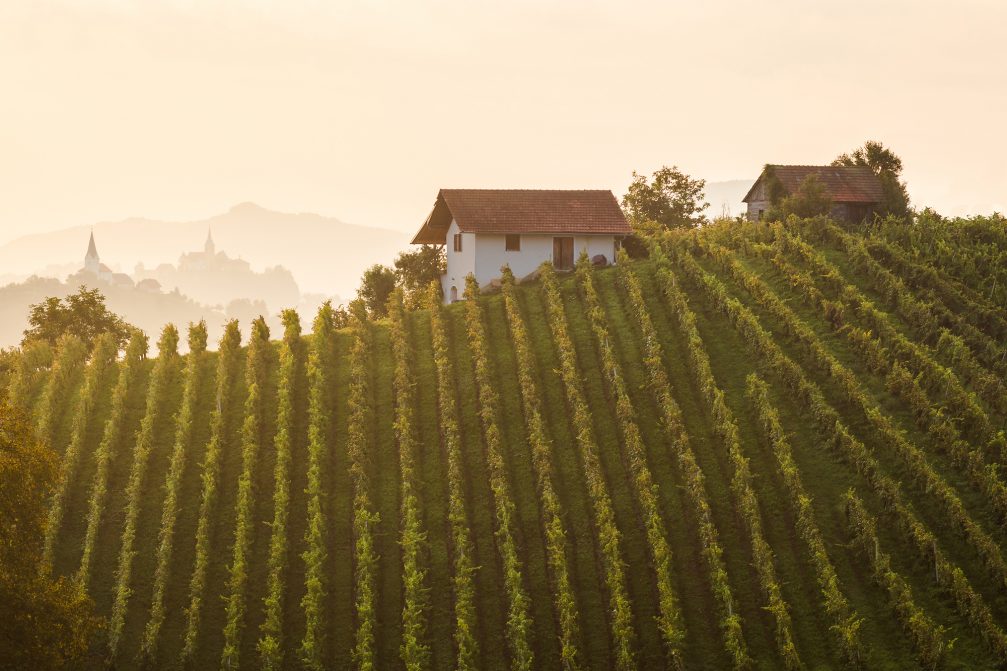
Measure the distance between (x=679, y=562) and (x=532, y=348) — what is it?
13.5 metres

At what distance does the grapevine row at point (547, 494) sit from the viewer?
3002 centimetres

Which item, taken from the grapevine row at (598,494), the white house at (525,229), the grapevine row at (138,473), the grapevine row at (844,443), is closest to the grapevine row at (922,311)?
the grapevine row at (844,443)

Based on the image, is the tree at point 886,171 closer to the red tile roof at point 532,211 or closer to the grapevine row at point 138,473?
the red tile roof at point 532,211

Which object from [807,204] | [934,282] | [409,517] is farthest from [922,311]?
[409,517]

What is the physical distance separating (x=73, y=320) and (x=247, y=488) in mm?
26708

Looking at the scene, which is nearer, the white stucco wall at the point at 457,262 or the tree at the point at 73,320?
the white stucco wall at the point at 457,262

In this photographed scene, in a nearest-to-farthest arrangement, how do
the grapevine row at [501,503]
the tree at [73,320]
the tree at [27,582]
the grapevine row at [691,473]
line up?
the tree at [27,582], the grapevine row at [691,473], the grapevine row at [501,503], the tree at [73,320]

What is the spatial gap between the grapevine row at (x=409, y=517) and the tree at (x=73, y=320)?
20.4 meters

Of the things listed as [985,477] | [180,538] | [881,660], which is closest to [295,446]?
[180,538]

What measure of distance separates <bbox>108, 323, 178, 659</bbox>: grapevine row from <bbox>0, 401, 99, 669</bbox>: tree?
13.0 ft

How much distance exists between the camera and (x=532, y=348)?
43781 mm

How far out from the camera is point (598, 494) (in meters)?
34.7

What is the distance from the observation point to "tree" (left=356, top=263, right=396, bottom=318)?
199ft

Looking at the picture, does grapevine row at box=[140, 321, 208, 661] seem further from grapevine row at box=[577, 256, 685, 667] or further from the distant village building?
the distant village building
